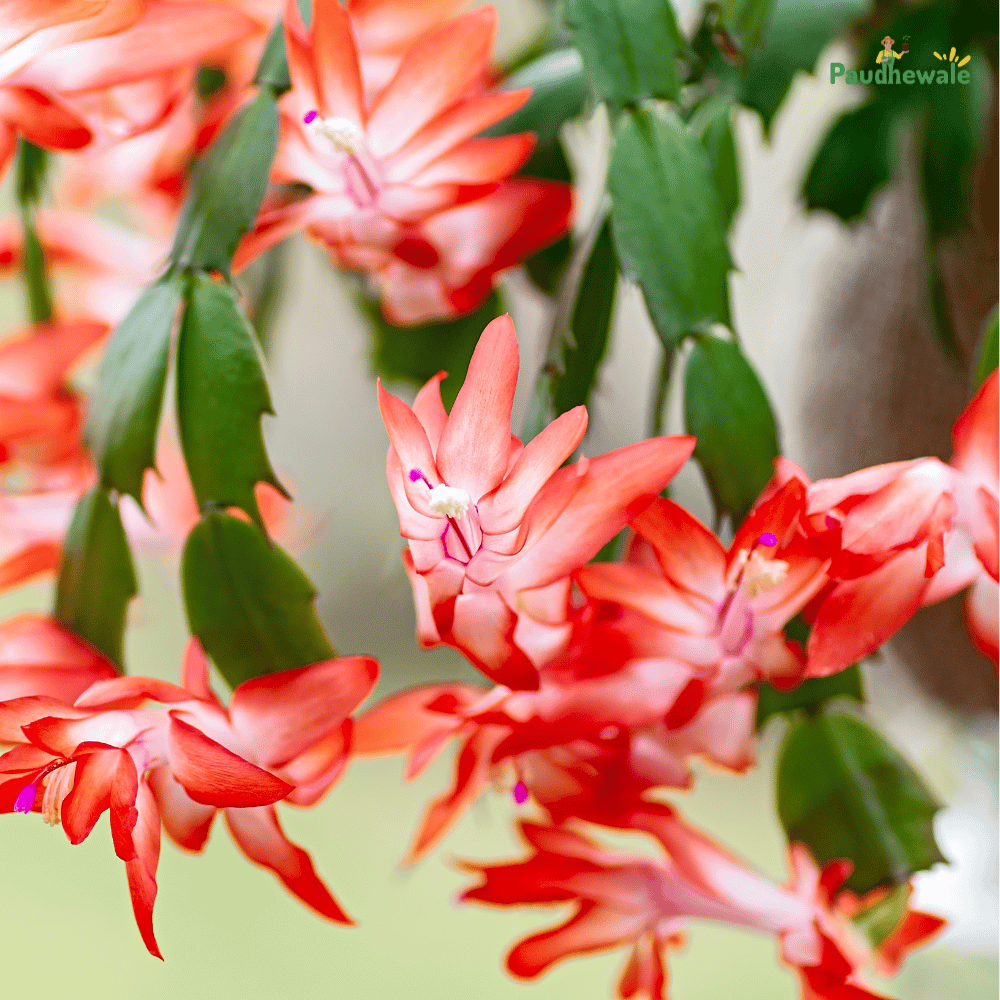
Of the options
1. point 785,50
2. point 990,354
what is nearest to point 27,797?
point 990,354

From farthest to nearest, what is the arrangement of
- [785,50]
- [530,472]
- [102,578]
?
[785,50] < [102,578] < [530,472]

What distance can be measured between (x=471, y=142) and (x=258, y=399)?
0.41ft

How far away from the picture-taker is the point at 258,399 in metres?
0.35

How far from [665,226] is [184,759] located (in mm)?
237

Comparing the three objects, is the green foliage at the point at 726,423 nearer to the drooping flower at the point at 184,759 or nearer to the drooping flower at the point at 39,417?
the drooping flower at the point at 184,759

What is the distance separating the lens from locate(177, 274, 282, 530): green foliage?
0.35 m

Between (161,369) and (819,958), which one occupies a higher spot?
(161,369)

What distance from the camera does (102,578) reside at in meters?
0.37

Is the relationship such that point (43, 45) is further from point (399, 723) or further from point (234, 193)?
point (399, 723)

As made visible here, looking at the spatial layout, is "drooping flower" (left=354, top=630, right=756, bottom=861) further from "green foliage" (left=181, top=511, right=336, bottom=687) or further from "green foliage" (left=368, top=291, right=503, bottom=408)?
"green foliage" (left=368, top=291, right=503, bottom=408)

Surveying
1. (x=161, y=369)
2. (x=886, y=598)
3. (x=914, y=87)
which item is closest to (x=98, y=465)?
(x=161, y=369)

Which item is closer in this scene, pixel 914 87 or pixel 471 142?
pixel 471 142

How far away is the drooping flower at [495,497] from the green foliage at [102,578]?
135 millimetres

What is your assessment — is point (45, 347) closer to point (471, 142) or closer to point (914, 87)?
point (471, 142)
